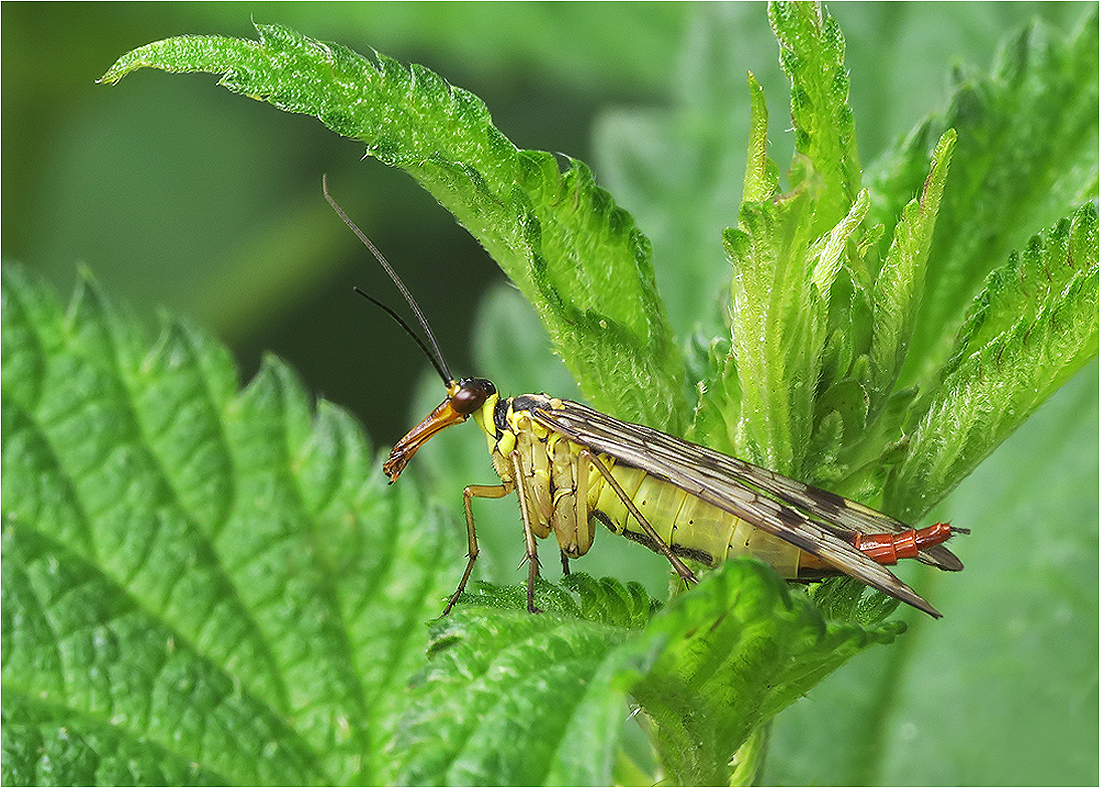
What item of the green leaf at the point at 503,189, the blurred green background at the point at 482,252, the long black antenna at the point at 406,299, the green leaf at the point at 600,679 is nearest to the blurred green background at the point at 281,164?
the blurred green background at the point at 482,252

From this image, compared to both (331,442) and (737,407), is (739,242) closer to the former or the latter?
(737,407)

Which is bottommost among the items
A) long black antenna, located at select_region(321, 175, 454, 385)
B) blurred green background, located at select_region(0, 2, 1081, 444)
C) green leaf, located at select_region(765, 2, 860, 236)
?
long black antenna, located at select_region(321, 175, 454, 385)

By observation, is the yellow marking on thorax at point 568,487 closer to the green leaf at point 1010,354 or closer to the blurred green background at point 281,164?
the green leaf at point 1010,354

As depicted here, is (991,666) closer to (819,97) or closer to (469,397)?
(469,397)

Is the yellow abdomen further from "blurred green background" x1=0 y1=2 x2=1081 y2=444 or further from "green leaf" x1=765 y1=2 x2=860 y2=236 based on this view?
"blurred green background" x1=0 y1=2 x2=1081 y2=444

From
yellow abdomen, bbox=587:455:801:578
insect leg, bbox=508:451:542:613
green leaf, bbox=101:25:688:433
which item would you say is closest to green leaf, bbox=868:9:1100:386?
yellow abdomen, bbox=587:455:801:578
